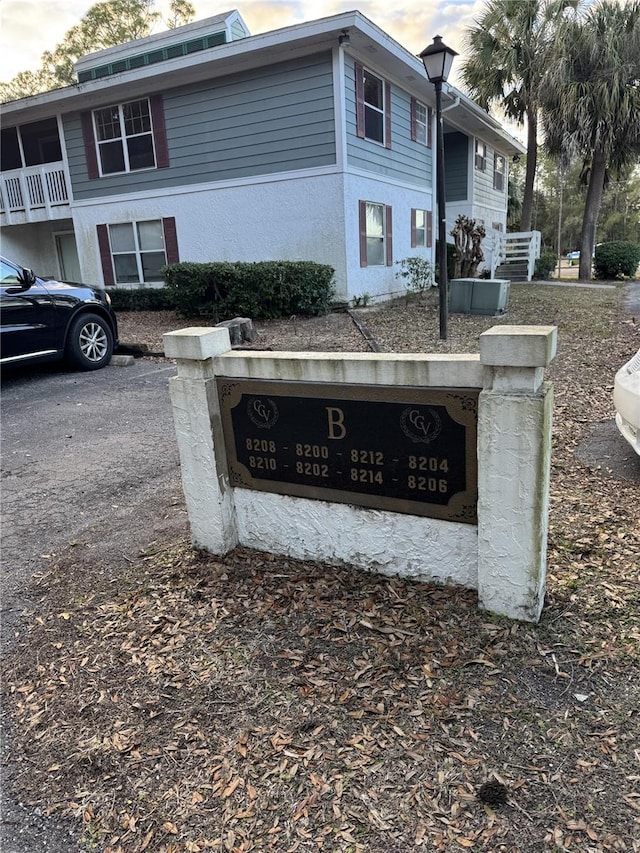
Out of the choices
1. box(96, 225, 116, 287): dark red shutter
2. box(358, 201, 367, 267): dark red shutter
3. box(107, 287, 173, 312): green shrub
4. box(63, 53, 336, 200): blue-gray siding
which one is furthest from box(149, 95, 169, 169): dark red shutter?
box(358, 201, 367, 267): dark red shutter

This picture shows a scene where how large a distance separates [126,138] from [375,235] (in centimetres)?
636

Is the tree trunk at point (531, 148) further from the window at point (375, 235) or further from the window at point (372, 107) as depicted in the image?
the window at point (375, 235)

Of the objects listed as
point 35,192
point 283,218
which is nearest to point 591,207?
point 283,218

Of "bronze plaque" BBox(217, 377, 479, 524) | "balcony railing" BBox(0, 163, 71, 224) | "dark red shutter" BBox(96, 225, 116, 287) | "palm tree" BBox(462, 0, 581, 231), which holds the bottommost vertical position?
"bronze plaque" BBox(217, 377, 479, 524)

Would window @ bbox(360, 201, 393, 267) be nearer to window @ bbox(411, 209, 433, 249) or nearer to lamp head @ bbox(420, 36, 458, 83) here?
window @ bbox(411, 209, 433, 249)

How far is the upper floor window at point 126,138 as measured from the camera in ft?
44.5

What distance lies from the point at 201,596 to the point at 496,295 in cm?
1052

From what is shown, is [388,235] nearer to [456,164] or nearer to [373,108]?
[373,108]

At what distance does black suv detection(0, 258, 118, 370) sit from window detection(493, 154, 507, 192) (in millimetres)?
19416

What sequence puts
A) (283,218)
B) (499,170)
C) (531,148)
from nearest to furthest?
1. (283,218)
2. (531,148)
3. (499,170)

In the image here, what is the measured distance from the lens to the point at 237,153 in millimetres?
12789

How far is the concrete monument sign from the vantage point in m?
2.37

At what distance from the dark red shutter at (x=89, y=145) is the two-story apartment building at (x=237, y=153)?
4cm

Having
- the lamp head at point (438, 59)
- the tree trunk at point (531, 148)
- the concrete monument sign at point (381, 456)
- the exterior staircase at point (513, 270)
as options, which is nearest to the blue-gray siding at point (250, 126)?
the lamp head at point (438, 59)
